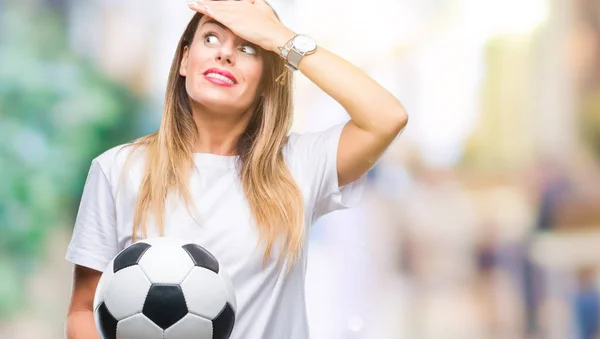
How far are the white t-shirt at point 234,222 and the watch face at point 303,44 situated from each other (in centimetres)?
16

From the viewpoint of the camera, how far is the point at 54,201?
3.13m

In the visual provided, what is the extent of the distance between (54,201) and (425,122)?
1484 millimetres

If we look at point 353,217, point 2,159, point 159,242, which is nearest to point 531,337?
point 353,217

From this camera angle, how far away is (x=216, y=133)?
1.63m

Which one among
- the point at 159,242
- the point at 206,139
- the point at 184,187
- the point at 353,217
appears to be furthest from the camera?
the point at 353,217

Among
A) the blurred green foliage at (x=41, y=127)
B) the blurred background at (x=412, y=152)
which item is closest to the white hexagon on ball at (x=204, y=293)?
the blurred background at (x=412, y=152)

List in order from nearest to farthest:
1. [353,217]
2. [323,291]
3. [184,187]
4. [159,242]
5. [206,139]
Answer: [159,242] → [184,187] → [206,139] → [323,291] → [353,217]

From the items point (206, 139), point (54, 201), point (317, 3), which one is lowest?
point (54, 201)

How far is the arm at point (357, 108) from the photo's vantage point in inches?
59.4

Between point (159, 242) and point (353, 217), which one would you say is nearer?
point (159, 242)

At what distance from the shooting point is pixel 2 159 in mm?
3094

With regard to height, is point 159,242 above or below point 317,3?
below

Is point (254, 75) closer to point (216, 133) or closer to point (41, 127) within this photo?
point (216, 133)

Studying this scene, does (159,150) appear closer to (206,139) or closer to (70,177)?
(206,139)
